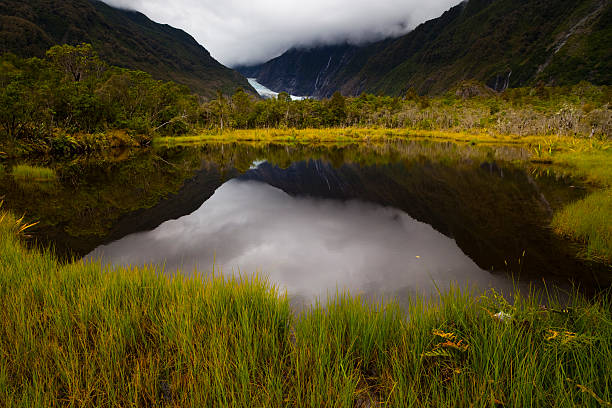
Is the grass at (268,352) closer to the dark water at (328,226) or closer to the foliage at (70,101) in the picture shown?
the dark water at (328,226)

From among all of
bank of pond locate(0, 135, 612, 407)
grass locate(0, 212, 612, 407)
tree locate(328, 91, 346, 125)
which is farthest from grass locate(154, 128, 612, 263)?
tree locate(328, 91, 346, 125)

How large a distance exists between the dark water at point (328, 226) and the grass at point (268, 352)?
5.07 ft

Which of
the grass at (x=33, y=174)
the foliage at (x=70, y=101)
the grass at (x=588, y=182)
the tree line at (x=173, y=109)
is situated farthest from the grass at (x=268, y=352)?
the tree line at (x=173, y=109)

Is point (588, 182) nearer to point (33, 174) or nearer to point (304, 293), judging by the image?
point (304, 293)

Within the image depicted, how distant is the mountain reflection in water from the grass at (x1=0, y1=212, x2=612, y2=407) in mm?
1491

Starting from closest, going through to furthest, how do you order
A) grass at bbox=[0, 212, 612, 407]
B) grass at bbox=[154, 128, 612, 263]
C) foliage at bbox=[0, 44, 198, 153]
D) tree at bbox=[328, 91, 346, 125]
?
grass at bbox=[0, 212, 612, 407] < grass at bbox=[154, 128, 612, 263] < foliage at bbox=[0, 44, 198, 153] < tree at bbox=[328, 91, 346, 125]

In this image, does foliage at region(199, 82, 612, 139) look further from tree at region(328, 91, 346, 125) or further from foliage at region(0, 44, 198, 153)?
foliage at region(0, 44, 198, 153)

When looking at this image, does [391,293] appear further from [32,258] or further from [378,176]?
[378,176]

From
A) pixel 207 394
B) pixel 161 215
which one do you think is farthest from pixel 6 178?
pixel 207 394

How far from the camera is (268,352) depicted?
3.01 metres

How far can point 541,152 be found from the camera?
2552 cm

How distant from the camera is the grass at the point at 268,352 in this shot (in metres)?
2.33

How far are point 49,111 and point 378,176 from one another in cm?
3157

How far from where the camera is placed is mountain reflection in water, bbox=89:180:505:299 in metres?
5.90
